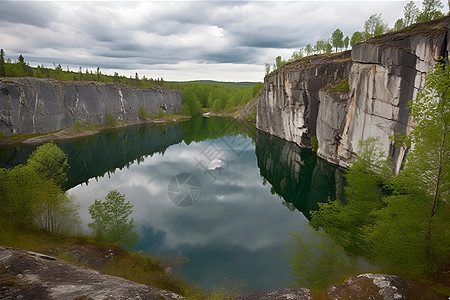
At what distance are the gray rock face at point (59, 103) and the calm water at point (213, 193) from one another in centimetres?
1451

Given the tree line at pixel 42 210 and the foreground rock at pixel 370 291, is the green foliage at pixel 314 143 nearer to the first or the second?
the tree line at pixel 42 210

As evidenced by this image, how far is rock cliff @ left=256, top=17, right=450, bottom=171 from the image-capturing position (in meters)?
28.2

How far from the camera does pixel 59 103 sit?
8106cm

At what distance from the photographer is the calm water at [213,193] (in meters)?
21.2

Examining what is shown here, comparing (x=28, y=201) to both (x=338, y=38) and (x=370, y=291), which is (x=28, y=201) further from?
(x=338, y=38)

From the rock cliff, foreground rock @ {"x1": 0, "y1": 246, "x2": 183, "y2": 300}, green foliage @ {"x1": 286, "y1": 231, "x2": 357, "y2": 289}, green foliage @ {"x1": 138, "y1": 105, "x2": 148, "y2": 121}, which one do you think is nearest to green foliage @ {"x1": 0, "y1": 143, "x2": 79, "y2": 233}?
foreground rock @ {"x1": 0, "y1": 246, "x2": 183, "y2": 300}

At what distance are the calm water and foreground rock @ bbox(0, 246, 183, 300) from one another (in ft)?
27.3

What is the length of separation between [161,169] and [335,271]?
38.3 meters

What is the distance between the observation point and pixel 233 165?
5084 cm

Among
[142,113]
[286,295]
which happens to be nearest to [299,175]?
[286,295]

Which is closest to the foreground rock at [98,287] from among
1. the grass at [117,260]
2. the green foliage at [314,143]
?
the grass at [117,260]

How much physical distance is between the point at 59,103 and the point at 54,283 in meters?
87.2

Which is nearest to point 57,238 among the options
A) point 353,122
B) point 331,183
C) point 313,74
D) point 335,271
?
point 335,271

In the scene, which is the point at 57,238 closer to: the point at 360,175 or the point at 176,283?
the point at 176,283
